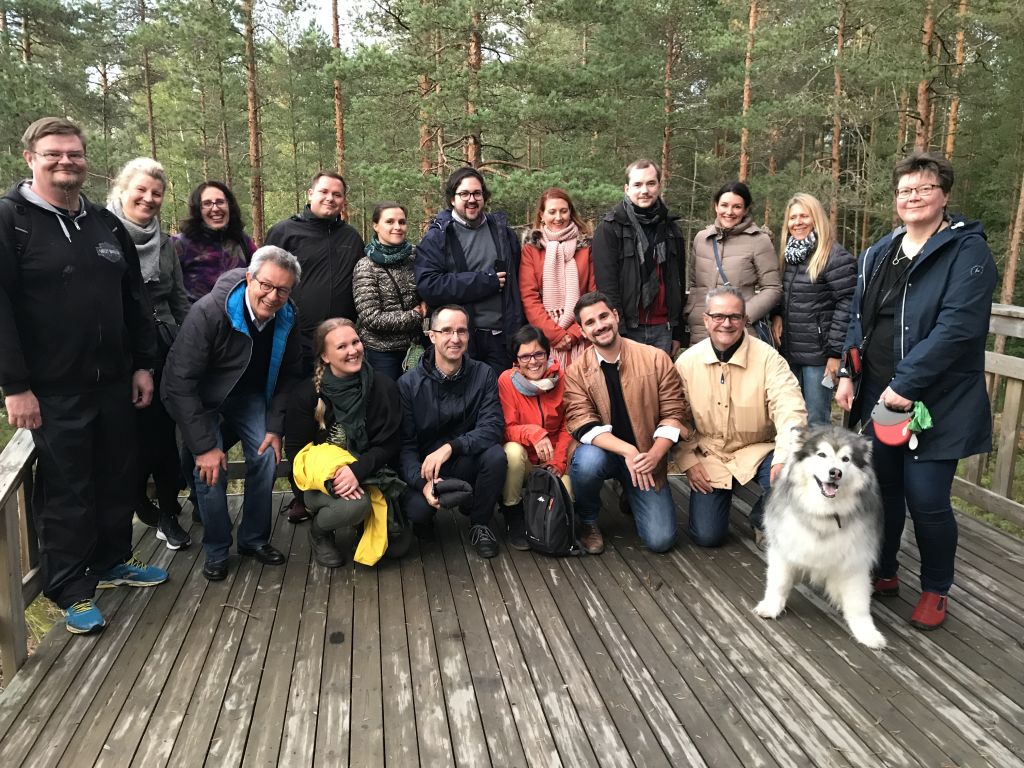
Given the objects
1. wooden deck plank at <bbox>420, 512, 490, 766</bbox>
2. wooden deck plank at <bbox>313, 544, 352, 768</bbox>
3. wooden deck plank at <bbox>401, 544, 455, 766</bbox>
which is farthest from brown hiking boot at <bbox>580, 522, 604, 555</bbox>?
wooden deck plank at <bbox>313, 544, 352, 768</bbox>

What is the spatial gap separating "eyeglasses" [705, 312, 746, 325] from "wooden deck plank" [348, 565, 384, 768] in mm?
2314

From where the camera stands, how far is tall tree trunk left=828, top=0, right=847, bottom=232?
13.9 metres

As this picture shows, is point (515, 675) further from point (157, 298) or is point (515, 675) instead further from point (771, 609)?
point (157, 298)

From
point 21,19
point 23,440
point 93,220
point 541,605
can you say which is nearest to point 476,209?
point 93,220

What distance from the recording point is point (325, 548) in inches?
150

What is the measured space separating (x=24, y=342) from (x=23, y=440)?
48 centimetres

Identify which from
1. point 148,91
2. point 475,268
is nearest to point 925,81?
point 475,268

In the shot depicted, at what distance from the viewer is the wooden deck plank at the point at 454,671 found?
93.3 inches

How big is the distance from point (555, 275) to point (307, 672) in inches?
109

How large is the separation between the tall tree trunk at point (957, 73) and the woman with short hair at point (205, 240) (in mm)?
11929

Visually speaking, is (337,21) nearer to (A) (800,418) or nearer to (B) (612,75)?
(B) (612,75)

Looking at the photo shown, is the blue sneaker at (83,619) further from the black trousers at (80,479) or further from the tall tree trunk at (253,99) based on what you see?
the tall tree trunk at (253,99)

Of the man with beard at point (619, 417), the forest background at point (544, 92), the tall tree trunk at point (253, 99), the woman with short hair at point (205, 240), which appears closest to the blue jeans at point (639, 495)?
the man with beard at point (619, 417)

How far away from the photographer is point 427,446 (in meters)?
3.98
